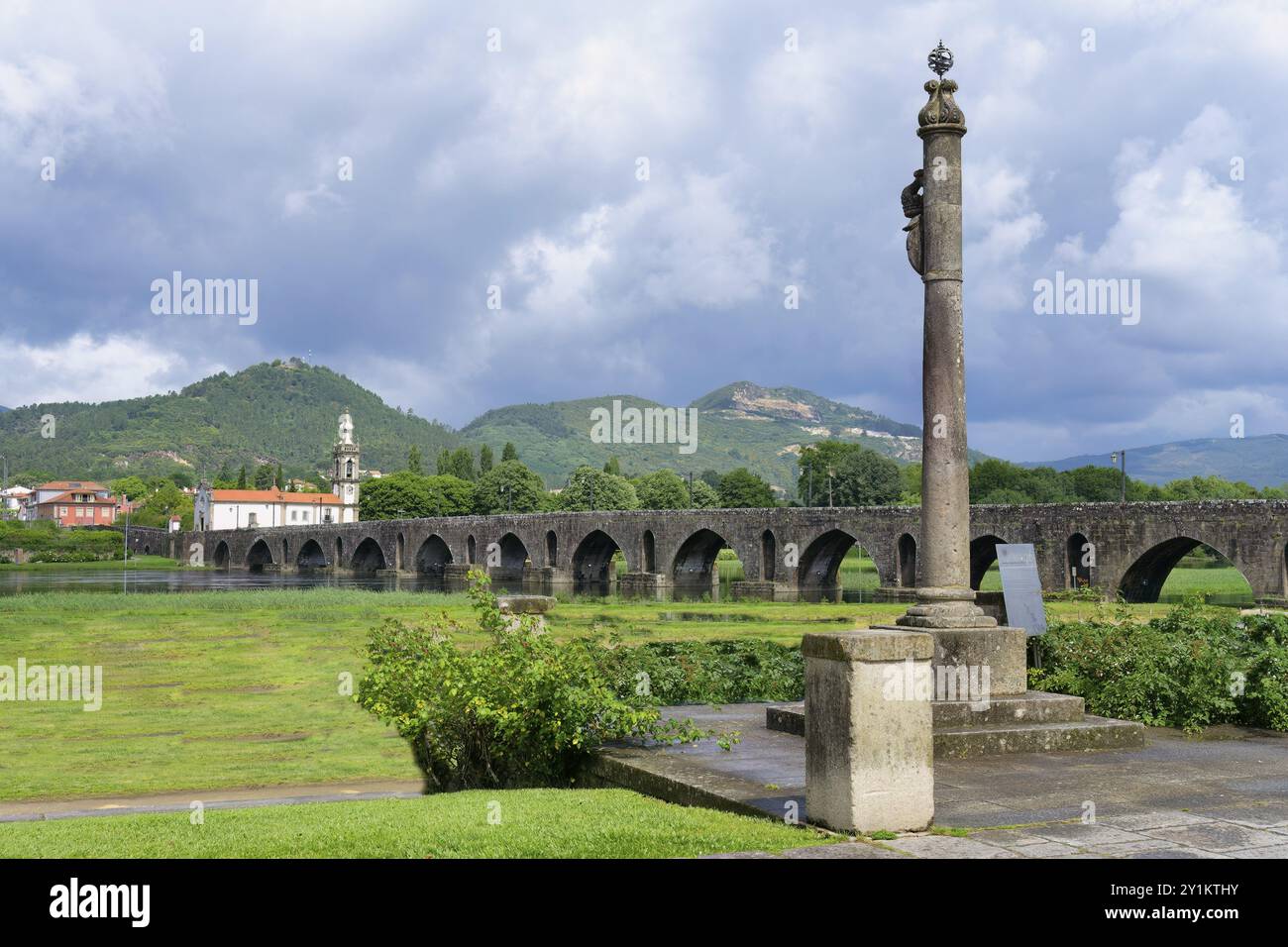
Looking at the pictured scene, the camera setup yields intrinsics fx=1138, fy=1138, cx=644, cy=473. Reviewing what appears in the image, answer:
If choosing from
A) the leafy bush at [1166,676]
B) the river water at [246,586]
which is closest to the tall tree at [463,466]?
the river water at [246,586]

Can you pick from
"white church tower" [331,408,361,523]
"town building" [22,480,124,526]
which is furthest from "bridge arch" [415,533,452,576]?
"town building" [22,480,124,526]

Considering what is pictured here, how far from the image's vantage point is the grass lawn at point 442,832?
7172mm

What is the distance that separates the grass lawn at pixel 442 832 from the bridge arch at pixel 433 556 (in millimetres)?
103250

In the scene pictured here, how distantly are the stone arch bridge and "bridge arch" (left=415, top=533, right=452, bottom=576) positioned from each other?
22cm

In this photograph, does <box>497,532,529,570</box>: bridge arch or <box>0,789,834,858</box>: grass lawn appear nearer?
<box>0,789,834,858</box>: grass lawn

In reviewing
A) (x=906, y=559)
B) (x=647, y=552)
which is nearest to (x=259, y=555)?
(x=647, y=552)

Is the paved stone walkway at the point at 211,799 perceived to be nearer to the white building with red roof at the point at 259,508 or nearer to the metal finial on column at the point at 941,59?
the metal finial on column at the point at 941,59

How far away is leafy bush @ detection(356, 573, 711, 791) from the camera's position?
11102 millimetres

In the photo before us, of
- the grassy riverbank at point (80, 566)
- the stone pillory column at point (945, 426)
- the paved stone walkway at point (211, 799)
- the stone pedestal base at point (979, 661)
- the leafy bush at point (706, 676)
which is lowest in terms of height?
the grassy riverbank at point (80, 566)

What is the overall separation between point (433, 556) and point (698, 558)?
38377 millimetres

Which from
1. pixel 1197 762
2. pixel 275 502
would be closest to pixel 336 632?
pixel 1197 762

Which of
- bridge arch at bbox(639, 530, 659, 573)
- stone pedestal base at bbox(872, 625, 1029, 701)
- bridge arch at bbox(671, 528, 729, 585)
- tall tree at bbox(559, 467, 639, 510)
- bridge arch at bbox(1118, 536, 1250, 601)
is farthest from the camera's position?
tall tree at bbox(559, 467, 639, 510)

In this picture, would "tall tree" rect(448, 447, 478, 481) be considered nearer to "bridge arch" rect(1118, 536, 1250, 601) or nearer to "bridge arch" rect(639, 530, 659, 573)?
"bridge arch" rect(639, 530, 659, 573)
